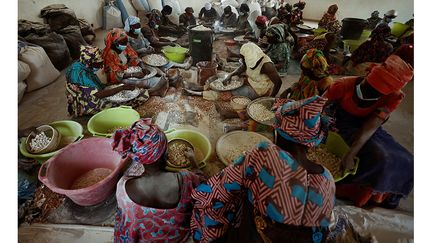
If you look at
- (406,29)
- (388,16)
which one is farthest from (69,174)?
(406,29)

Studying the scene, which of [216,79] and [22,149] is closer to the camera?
[22,149]

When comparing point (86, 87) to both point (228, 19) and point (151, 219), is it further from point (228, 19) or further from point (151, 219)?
point (228, 19)

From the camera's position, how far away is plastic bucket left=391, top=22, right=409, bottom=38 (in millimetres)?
4295

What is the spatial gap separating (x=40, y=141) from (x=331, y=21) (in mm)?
5611

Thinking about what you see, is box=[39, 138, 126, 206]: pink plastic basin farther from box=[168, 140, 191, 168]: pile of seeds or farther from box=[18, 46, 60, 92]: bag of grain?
box=[18, 46, 60, 92]: bag of grain

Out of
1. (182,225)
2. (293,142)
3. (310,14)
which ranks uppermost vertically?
(310,14)

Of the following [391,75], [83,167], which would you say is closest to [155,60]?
[83,167]

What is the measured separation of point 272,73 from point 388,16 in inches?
109

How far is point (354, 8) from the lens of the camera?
16.3ft

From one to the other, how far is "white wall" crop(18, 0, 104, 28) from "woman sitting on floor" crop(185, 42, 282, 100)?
4266 millimetres

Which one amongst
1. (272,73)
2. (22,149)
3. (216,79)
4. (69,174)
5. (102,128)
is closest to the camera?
(69,174)

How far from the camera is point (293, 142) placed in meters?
1.11

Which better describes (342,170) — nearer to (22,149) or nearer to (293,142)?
(293,142)

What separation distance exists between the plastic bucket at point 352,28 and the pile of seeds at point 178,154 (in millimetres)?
4736
